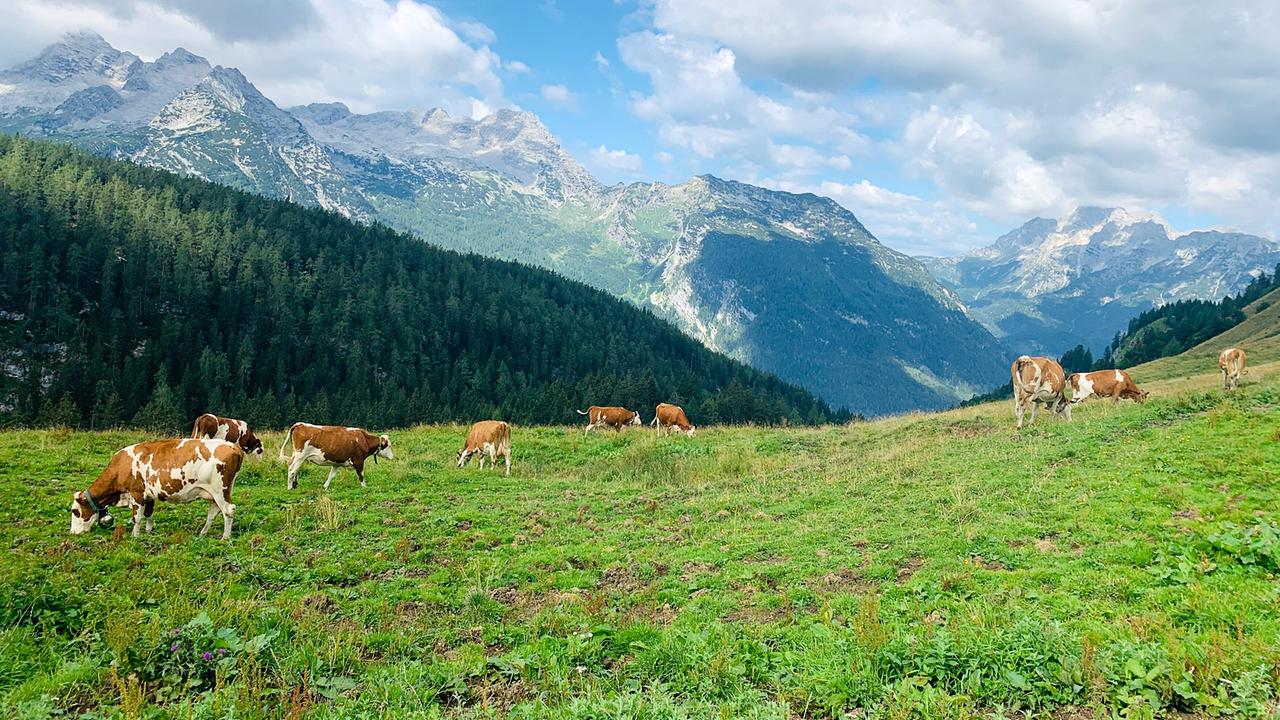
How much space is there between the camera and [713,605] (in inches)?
401

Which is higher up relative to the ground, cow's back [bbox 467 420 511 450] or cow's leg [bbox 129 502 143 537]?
cow's back [bbox 467 420 511 450]

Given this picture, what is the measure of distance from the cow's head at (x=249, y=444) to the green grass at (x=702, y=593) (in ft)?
10.9

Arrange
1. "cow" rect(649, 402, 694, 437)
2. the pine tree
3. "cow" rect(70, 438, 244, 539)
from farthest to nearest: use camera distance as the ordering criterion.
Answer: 1. the pine tree
2. "cow" rect(649, 402, 694, 437)
3. "cow" rect(70, 438, 244, 539)

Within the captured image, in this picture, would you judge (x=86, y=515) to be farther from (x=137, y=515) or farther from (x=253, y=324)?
(x=253, y=324)

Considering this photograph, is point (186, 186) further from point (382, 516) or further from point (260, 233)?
point (382, 516)

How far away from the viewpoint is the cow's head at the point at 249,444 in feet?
76.0

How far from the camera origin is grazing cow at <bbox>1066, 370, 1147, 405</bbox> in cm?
3016

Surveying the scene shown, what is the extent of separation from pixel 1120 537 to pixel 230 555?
18200mm

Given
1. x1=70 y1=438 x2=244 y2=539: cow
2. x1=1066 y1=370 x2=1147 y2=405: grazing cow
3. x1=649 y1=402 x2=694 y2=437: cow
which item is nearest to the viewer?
x1=70 y1=438 x2=244 y2=539: cow

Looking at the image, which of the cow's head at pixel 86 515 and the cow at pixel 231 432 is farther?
the cow at pixel 231 432

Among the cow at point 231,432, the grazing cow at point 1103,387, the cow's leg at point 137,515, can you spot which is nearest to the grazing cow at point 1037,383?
the grazing cow at point 1103,387

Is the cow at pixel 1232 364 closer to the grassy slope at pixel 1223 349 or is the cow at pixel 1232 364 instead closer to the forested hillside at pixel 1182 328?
the grassy slope at pixel 1223 349

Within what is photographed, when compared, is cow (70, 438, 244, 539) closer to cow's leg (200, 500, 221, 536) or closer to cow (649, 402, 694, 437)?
cow's leg (200, 500, 221, 536)

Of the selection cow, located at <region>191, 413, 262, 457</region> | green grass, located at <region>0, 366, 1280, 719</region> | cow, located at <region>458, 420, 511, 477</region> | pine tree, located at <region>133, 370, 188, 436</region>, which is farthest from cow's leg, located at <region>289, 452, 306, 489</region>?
pine tree, located at <region>133, 370, 188, 436</region>
